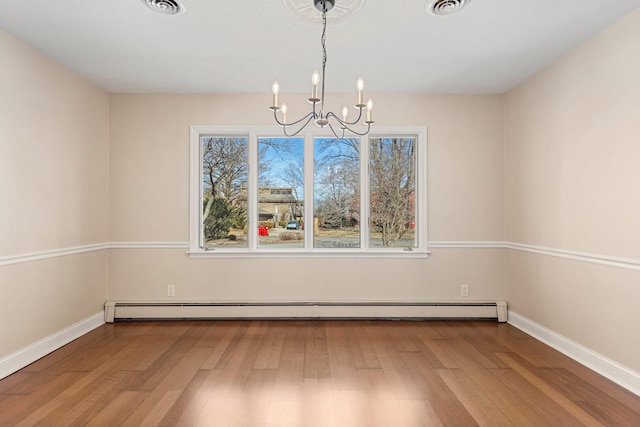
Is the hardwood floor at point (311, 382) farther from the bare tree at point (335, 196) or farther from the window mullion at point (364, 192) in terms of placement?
the bare tree at point (335, 196)

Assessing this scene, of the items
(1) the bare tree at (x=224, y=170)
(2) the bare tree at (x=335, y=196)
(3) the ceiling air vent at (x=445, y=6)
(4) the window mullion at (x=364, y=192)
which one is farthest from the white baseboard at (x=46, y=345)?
(3) the ceiling air vent at (x=445, y=6)

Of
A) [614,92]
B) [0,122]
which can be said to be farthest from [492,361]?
[0,122]

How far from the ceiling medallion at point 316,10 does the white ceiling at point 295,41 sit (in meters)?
0.06

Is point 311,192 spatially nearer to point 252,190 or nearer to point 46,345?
point 252,190

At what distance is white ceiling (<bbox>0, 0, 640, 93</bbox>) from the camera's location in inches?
102

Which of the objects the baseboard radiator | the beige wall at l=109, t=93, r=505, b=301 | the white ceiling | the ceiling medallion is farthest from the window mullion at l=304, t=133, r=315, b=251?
the ceiling medallion

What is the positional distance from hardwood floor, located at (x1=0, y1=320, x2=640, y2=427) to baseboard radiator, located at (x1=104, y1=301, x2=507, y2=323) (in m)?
0.38

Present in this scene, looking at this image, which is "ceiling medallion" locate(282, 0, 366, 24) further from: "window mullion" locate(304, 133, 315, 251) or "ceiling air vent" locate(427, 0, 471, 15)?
"window mullion" locate(304, 133, 315, 251)

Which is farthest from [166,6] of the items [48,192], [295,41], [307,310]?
[307,310]

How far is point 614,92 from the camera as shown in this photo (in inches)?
110

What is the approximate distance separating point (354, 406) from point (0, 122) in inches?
129

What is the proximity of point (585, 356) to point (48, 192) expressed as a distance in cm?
476

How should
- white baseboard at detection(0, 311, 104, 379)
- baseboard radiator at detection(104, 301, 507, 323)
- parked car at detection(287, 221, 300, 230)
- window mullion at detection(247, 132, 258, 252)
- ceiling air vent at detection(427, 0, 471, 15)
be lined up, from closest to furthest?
ceiling air vent at detection(427, 0, 471, 15)
white baseboard at detection(0, 311, 104, 379)
baseboard radiator at detection(104, 301, 507, 323)
window mullion at detection(247, 132, 258, 252)
parked car at detection(287, 221, 300, 230)

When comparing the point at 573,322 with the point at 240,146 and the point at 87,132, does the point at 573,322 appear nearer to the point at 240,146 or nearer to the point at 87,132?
the point at 240,146
